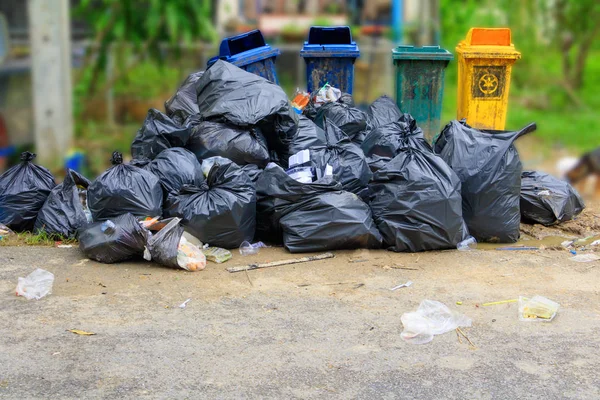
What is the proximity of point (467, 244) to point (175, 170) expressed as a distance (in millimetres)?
1902

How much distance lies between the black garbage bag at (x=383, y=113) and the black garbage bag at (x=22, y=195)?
2373mm

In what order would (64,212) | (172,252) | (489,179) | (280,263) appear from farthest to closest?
(64,212) → (489,179) → (280,263) → (172,252)

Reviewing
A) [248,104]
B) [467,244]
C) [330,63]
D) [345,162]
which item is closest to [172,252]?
[248,104]

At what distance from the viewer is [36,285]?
3.87 meters

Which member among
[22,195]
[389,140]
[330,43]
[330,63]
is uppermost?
[330,43]

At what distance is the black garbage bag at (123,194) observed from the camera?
433cm

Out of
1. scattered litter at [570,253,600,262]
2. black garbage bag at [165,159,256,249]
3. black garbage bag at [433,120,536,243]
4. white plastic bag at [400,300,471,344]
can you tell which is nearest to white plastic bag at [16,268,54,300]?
black garbage bag at [165,159,256,249]

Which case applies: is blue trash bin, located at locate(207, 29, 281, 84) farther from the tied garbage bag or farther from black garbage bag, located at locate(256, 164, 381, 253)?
the tied garbage bag

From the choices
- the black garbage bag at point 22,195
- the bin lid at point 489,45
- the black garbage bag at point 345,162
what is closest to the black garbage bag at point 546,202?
the bin lid at point 489,45

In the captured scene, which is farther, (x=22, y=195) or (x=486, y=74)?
(x=486, y=74)

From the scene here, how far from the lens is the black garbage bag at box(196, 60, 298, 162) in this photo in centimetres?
477

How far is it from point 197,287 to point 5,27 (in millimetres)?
6860

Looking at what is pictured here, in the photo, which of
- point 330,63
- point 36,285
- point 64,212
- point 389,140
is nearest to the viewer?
point 36,285

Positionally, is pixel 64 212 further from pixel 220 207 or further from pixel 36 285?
pixel 220 207
